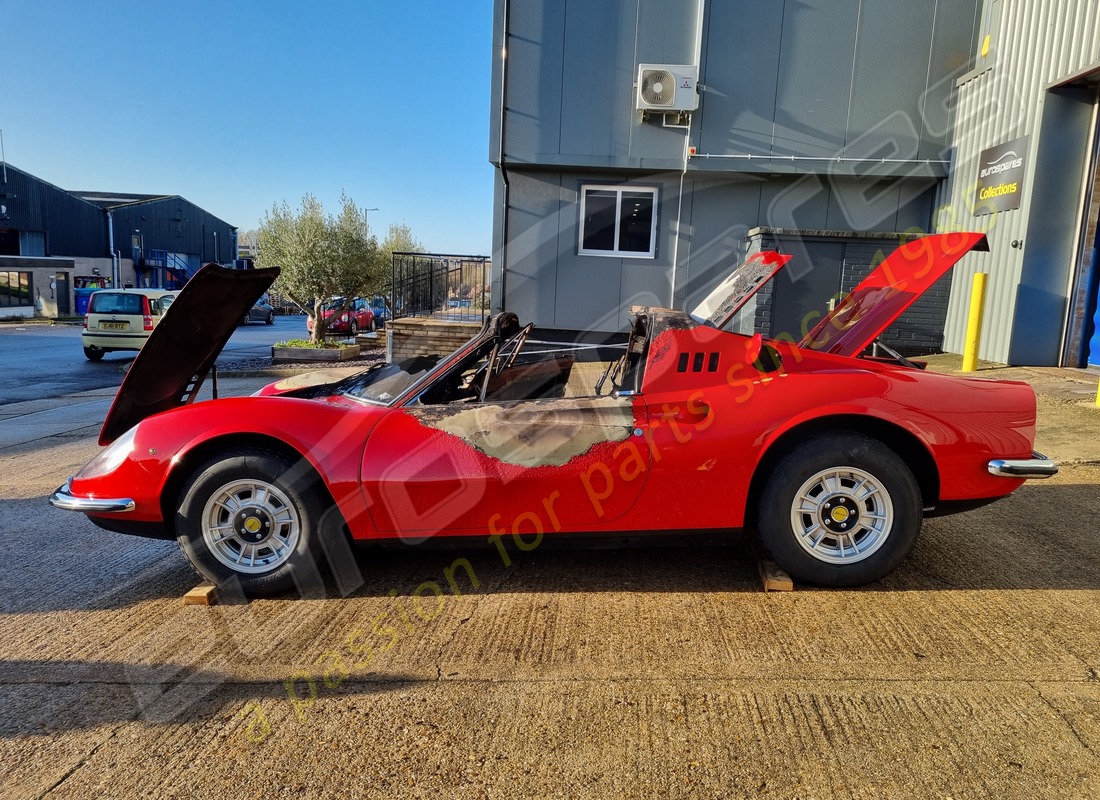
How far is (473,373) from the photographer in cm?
382

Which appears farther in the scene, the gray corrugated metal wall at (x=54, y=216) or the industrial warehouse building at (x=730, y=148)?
the gray corrugated metal wall at (x=54, y=216)

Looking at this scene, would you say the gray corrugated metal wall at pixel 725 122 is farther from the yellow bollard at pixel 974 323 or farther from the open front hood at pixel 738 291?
the open front hood at pixel 738 291

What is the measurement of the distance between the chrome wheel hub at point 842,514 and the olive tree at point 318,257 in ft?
52.1

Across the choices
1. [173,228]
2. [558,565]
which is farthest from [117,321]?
[173,228]

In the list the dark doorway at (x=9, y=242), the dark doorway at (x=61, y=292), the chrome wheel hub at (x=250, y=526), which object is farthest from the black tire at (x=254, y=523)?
the dark doorway at (x=9, y=242)

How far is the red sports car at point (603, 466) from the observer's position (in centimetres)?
321

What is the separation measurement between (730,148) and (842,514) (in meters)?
9.16

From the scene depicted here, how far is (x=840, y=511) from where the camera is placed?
3.26 m

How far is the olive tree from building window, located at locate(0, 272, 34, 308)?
91.9 feet

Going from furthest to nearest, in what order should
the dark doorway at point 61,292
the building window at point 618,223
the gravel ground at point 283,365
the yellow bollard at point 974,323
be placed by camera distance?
the dark doorway at point 61,292
the gravel ground at point 283,365
the building window at point 618,223
the yellow bollard at point 974,323

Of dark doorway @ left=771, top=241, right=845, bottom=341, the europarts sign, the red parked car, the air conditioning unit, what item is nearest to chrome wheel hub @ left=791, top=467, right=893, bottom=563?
the europarts sign

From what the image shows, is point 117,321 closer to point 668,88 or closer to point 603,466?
point 668,88

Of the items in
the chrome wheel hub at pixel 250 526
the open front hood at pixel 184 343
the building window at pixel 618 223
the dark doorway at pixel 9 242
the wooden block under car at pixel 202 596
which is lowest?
the wooden block under car at pixel 202 596

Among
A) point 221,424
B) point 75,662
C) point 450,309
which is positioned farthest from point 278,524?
point 450,309
